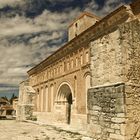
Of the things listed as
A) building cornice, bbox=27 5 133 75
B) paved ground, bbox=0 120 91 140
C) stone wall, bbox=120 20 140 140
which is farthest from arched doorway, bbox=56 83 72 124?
stone wall, bbox=120 20 140 140

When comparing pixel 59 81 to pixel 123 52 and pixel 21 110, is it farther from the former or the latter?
pixel 123 52

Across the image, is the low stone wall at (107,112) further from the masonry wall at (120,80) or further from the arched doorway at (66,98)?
the arched doorway at (66,98)

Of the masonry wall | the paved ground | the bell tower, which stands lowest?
the paved ground

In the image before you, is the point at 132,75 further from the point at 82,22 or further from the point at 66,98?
the point at 82,22

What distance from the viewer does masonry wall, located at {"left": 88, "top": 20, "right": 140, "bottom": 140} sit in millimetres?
5273

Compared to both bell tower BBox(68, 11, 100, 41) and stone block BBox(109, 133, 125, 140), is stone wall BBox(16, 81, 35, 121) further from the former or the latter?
stone block BBox(109, 133, 125, 140)

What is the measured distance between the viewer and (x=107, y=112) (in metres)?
5.64

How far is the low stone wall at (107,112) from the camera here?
17.3 ft

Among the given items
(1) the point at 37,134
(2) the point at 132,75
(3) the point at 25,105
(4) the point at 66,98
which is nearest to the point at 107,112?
(2) the point at 132,75

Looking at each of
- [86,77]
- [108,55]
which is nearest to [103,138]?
[108,55]

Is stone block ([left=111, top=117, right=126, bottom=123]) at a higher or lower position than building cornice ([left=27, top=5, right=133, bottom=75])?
lower

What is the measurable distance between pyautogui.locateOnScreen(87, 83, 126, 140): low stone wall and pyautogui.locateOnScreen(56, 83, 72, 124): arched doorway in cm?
1407

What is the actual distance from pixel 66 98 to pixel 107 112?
15468 millimetres

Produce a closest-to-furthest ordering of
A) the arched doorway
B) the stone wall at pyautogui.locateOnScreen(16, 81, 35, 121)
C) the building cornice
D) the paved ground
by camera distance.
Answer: the paved ground
the building cornice
the arched doorway
the stone wall at pyautogui.locateOnScreen(16, 81, 35, 121)
